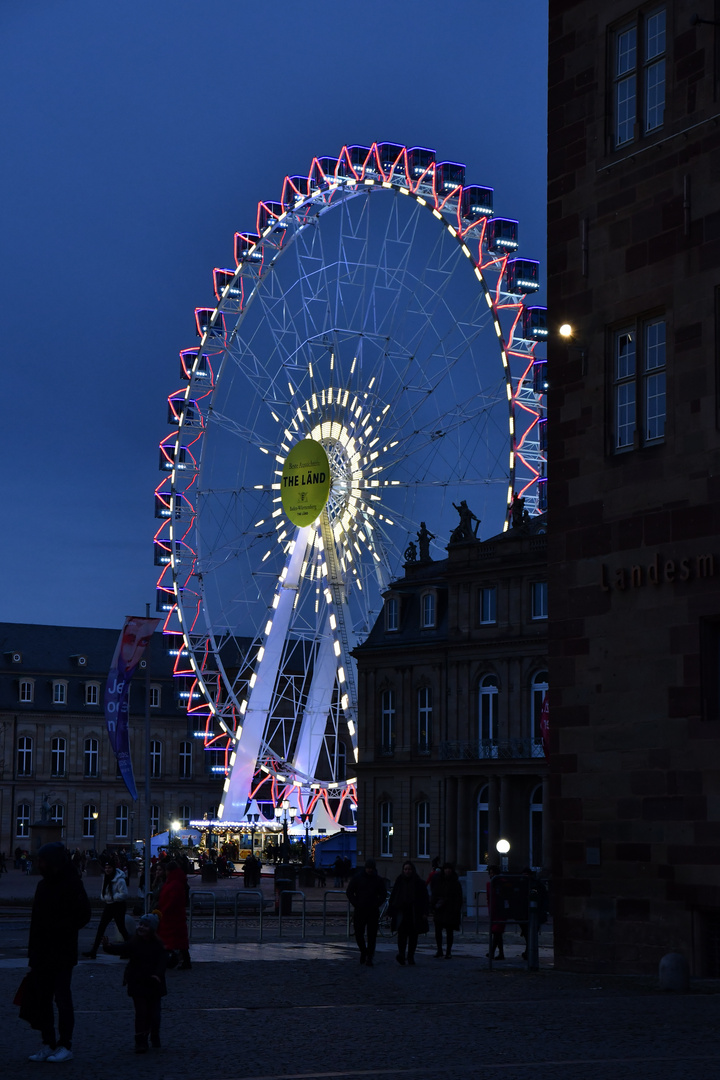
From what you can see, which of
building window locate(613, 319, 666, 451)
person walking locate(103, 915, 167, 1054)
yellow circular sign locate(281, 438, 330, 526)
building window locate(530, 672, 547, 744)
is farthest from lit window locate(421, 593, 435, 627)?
person walking locate(103, 915, 167, 1054)

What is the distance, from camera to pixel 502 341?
5434cm

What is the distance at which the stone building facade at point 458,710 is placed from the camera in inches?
2638

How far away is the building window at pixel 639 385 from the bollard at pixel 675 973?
24.1 feet

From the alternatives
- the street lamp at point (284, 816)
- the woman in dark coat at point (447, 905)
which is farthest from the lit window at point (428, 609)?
the woman in dark coat at point (447, 905)

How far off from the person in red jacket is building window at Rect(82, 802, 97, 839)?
107 meters

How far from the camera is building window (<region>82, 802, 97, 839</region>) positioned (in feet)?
424

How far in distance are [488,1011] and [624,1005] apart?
1505 mm

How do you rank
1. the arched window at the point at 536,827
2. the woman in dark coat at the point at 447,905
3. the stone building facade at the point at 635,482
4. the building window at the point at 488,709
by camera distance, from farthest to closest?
the building window at the point at 488,709
the arched window at the point at 536,827
the woman in dark coat at the point at 447,905
the stone building facade at the point at 635,482

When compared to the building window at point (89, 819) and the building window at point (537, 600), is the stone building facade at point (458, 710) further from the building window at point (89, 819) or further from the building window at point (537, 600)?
the building window at point (89, 819)

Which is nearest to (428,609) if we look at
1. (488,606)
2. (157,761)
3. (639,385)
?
(488,606)

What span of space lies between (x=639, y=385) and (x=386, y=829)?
51268 millimetres

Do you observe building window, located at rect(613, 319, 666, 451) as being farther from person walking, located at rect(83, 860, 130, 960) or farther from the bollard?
person walking, located at rect(83, 860, 130, 960)

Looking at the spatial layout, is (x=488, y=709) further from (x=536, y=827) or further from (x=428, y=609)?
(x=428, y=609)

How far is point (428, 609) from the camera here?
72.9 m
